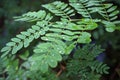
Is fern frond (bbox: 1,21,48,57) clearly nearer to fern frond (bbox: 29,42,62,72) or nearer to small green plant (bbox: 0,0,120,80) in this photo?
small green plant (bbox: 0,0,120,80)

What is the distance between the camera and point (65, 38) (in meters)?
1.19

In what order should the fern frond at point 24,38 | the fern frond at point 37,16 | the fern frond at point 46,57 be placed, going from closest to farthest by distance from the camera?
1. the fern frond at point 46,57
2. the fern frond at point 24,38
3. the fern frond at point 37,16

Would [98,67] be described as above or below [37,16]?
below

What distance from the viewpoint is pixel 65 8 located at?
4.68 feet

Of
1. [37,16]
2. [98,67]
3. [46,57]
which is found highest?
[37,16]

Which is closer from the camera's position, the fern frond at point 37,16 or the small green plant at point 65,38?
the small green plant at point 65,38

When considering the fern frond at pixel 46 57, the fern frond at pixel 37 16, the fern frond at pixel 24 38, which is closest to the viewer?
the fern frond at pixel 46 57

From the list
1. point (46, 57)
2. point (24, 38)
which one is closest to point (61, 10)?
point (24, 38)

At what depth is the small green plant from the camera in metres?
1.13

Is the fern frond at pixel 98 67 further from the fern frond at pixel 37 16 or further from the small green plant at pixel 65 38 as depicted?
the fern frond at pixel 37 16

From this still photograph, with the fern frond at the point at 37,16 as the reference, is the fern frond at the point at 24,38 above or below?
below

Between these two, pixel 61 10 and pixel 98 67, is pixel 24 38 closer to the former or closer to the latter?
pixel 61 10

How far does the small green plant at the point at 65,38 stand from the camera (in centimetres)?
113

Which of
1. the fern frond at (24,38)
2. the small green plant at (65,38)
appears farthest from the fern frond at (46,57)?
the fern frond at (24,38)
